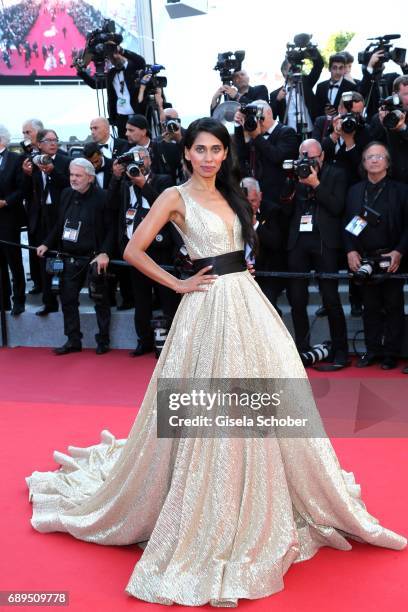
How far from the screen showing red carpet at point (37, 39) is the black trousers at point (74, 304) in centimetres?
821

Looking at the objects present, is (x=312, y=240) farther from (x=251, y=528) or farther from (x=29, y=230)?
(x=251, y=528)

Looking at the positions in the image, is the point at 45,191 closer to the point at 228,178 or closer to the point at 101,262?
the point at 101,262

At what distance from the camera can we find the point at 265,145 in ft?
20.6

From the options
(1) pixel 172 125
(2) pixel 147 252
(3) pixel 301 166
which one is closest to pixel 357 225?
(3) pixel 301 166

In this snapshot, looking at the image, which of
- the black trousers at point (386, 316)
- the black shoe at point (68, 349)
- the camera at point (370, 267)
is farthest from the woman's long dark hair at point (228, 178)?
the black shoe at point (68, 349)

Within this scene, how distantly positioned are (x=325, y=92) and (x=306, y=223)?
1.70m

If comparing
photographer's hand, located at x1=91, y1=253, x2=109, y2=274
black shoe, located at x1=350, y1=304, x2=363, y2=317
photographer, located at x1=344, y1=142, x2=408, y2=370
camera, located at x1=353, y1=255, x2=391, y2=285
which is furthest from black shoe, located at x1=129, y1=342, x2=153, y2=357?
camera, located at x1=353, y1=255, x2=391, y2=285

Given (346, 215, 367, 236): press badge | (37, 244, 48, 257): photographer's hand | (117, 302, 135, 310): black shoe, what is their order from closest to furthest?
1. (346, 215, 367, 236): press badge
2. (37, 244, 48, 257): photographer's hand
3. (117, 302, 135, 310): black shoe

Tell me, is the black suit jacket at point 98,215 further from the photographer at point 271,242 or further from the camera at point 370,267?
the camera at point 370,267

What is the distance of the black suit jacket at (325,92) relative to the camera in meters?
7.10

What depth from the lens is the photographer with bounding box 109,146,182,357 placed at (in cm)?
639

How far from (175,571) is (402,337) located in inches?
139

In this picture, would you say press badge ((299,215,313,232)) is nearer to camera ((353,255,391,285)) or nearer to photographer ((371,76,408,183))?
camera ((353,255,391,285))

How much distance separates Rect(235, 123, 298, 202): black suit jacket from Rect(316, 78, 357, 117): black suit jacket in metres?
0.95
